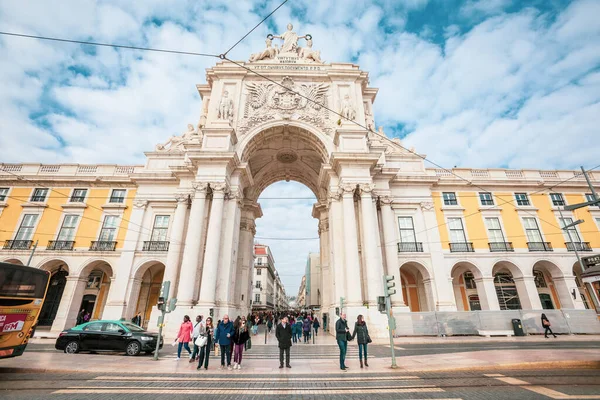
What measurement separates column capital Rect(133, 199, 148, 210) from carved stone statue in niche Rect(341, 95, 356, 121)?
59.8 ft

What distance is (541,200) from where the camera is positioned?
2577 centimetres

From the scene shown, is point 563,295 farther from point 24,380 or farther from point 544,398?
point 24,380

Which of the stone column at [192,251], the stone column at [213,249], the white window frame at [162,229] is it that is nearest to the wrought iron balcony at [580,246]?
the stone column at [213,249]

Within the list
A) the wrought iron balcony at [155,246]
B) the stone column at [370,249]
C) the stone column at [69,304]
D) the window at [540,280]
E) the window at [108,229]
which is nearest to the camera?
the stone column at [370,249]

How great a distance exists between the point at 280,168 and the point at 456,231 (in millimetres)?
17837

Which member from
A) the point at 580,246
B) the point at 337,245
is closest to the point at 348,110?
the point at 337,245

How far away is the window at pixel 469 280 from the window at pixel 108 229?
3089 cm

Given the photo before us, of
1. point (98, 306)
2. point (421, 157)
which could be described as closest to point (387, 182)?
point (421, 157)

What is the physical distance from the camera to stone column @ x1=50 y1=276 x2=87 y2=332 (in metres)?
21.0

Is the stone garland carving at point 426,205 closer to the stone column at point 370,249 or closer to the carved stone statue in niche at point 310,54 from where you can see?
the stone column at point 370,249

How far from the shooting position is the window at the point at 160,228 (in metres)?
23.4

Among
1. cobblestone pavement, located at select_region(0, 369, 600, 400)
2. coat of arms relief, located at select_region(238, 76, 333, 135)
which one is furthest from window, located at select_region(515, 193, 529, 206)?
cobblestone pavement, located at select_region(0, 369, 600, 400)

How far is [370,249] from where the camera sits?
19422mm

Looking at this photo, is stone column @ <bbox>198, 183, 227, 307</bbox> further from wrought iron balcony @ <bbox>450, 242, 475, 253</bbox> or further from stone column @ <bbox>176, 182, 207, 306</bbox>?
wrought iron balcony @ <bbox>450, 242, 475, 253</bbox>
